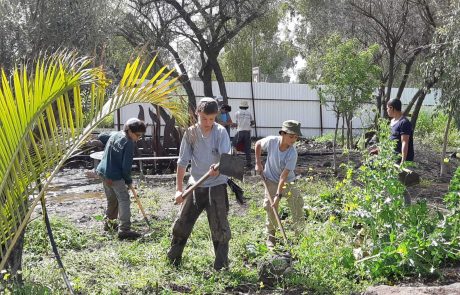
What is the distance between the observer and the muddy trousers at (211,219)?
580 centimetres

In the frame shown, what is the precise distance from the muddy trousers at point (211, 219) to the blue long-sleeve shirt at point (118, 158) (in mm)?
1534

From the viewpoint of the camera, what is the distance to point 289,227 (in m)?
7.41

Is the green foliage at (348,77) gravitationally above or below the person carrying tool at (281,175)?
above

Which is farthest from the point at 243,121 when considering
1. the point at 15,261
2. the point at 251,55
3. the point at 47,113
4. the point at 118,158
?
the point at 251,55

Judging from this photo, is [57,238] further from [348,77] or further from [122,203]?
[348,77]

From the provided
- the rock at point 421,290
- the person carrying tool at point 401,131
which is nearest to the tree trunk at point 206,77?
the person carrying tool at point 401,131

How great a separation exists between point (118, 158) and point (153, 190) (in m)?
4.03

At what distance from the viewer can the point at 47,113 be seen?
425 cm

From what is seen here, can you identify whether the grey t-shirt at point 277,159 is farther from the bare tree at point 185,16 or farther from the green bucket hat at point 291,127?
the bare tree at point 185,16

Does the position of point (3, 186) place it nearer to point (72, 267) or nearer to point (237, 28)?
point (72, 267)

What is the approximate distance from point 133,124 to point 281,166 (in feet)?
5.72

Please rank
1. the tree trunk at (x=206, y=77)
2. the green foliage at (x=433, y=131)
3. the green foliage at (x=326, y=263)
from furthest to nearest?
the green foliage at (x=433, y=131)
the tree trunk at (x=206, y=77)
the green foliage at (x=326, y=263)

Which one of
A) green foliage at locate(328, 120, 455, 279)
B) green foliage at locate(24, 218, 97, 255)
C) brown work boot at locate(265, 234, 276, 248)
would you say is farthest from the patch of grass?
green foliage at locate(328, 120, 455, 279)

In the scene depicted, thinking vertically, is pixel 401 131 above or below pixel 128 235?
above
